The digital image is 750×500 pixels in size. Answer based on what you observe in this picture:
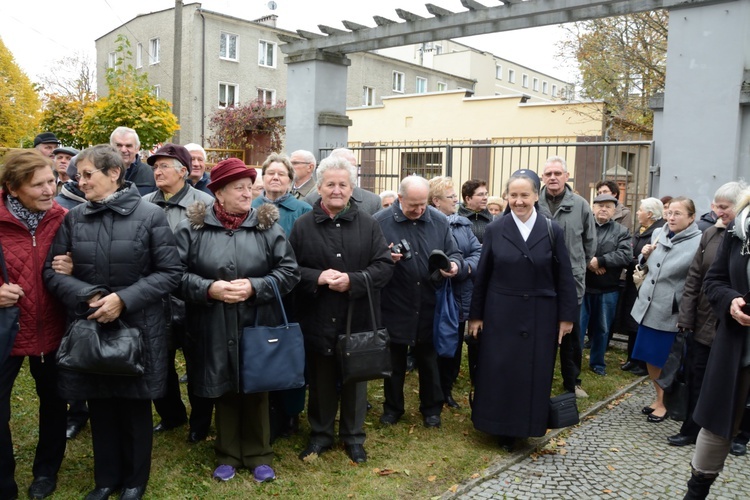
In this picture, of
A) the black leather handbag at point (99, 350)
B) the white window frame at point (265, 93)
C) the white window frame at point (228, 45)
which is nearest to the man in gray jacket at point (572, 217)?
the black leather handbag at point (99, 350)

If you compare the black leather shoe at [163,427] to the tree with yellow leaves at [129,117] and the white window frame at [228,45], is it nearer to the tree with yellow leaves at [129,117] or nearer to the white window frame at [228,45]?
the tree with yellow leaves at [129,117]

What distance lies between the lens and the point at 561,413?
15.6 feet

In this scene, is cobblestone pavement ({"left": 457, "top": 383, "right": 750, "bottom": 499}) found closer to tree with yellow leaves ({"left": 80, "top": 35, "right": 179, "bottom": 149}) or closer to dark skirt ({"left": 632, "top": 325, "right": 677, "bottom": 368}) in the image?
dark skirt ({"left": 632, "top": 325, "right": 677, "bottom": 368})

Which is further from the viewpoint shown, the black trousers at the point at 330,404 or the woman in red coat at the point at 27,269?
the black trousers at the point at 330,404

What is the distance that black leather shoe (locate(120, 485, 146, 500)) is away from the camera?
12.2 feet

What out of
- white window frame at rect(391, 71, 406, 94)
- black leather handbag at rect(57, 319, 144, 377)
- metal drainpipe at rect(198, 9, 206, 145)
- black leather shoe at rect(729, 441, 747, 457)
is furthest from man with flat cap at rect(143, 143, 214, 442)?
white window frame at rect(391, 71, 406, 94)

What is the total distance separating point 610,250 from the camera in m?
6.96

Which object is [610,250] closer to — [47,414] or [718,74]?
[718,74]

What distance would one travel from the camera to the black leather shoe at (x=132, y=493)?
372 cm

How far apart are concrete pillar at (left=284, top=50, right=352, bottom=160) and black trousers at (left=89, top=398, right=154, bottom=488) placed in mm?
6802

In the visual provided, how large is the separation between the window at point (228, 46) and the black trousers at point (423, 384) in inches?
1208

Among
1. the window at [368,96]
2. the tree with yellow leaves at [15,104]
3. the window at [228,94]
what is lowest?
the tree with yellow leaves at [15,104]

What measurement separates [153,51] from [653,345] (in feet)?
113

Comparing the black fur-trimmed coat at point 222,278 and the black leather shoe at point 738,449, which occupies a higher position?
the black fur-trimmed coat at point 222,278
